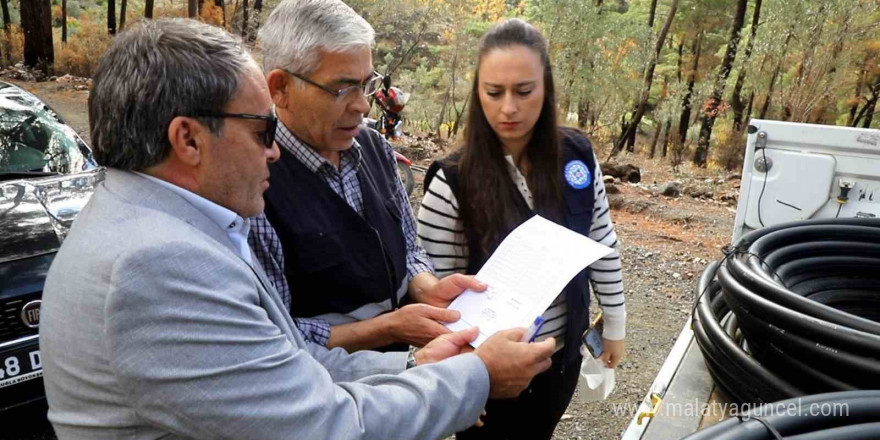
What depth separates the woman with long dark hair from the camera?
212 cm

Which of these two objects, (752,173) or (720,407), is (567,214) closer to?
(720,407)

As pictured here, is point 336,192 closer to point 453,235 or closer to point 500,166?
point 453,235

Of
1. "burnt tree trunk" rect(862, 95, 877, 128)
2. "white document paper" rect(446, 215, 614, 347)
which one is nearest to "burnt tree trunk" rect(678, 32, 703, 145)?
"burnt tree trunk" rect(862, 95, 877, 128)

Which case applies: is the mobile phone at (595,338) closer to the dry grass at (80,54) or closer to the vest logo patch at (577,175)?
the vest logo patch at (577,175)

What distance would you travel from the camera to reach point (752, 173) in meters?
3.25

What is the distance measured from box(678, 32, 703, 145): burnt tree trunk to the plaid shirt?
1760 centimetres

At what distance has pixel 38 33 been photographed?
56.3 ft

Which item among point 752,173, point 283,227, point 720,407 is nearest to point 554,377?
point 720,407

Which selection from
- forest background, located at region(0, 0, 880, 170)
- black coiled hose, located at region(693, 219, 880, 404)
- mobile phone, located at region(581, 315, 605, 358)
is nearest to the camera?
black coiled hose, located at region(693, 219, 880, 404)

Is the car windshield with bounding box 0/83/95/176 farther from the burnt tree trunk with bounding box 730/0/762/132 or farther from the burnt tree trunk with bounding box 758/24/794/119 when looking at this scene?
the burnt tree trunk with bounding box 730/0/762/132

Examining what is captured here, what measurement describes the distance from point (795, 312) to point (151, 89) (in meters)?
1.64

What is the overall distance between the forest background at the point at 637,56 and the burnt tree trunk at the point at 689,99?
0.05 m

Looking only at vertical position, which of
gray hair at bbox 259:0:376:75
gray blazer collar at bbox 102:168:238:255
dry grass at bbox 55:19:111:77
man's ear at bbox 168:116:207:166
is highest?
gray hair at bbox 259:0:376:75

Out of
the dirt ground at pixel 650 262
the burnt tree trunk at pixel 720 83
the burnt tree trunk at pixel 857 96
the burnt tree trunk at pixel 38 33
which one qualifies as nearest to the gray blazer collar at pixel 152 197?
the dirt ground at pixel 650 262
